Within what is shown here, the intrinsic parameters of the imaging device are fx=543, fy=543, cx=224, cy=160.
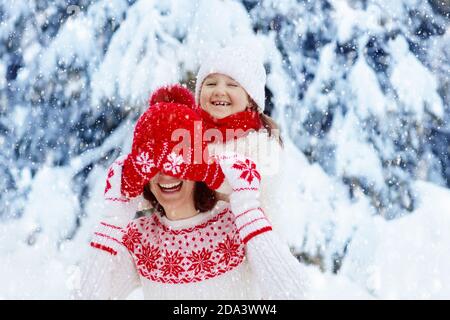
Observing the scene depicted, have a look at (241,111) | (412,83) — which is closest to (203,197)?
(241,111)

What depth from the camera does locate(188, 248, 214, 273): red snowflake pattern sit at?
2109 mm

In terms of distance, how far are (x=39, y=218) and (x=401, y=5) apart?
14.4ft

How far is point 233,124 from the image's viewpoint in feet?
8.79

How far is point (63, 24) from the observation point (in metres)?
5.57

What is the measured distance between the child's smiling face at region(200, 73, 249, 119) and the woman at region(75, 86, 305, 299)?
663mm

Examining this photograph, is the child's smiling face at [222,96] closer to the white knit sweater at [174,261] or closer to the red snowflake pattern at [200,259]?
the white knit sweater at [174,261]

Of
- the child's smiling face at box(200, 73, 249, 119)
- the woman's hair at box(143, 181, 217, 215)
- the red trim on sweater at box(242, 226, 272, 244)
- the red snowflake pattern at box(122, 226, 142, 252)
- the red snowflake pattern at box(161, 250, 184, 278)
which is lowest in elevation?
the red snowflake pattern at box(161, 250, 184, 278)

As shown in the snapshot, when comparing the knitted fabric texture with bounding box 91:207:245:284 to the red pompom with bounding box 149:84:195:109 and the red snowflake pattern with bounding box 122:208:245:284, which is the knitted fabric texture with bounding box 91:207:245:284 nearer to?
the red snowflake pattern with bounding box 122:208:245:284

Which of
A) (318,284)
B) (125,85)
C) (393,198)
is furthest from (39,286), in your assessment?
(393,198)

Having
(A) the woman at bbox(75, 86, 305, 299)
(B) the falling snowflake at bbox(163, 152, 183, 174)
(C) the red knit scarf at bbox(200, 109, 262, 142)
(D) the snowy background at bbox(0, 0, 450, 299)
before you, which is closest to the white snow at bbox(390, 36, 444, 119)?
(D) the snowy background at bbox(0, 0, 450, 299)

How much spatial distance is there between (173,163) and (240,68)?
44.8 inches

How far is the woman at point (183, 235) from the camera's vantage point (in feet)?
6.22

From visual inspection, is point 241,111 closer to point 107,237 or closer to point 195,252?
point 195,252
